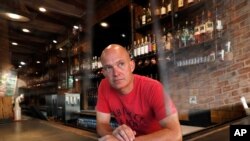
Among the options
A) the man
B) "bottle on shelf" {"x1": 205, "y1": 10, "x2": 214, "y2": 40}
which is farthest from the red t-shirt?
"bottle on shelf" {"x1": 205, "y1": 10, "x2": 214, "y2": 40}

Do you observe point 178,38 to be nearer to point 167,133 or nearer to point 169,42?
point 169,42

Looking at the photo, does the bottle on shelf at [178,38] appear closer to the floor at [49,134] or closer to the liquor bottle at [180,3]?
the liquor bottle at [180,3]

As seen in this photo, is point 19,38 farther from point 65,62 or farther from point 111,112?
point 111,112

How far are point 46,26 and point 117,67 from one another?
210cm

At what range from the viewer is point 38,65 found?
305 cm

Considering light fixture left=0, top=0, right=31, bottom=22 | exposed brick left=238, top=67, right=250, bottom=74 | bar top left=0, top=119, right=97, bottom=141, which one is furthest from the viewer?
exposed brick left=238, top=67, right=250, bottom=74

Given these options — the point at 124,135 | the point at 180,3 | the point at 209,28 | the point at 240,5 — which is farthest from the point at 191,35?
the point at 124,135

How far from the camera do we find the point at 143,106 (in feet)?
3.42

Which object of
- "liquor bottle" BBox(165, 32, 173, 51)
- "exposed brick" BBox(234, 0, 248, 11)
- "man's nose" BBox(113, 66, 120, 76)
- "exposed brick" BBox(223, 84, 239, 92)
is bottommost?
"exposed brick" BBox(223, 84, 239, 92)

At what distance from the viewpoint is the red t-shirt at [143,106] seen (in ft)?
3.25

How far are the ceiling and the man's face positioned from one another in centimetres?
139

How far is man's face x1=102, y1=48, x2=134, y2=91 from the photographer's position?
3.41ft

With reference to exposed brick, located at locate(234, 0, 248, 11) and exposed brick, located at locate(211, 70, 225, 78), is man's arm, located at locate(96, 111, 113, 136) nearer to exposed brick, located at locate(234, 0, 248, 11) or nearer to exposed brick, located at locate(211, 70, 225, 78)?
exposed brick, located at locate(211, 70, 225, 78)

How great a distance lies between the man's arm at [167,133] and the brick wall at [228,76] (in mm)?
880
